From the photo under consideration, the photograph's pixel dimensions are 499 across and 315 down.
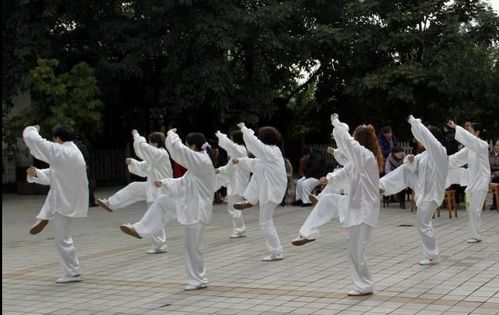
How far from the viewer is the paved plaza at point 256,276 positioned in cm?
669

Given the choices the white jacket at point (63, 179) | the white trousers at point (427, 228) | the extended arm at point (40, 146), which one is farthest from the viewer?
the white trousers at point (427, 228)

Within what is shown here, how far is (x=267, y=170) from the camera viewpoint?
31.8ft

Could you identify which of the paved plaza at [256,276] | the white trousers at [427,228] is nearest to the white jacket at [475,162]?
the paved plaza at [256,276]

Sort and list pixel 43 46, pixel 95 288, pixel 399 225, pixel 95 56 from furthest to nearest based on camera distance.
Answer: pixel 95 56 → pixel 43 46 → pixel 399 225 → pixel 95 288

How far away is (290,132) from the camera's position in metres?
30.9

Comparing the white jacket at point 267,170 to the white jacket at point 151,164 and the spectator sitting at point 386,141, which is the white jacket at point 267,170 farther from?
the spectator sitting at point 386,141

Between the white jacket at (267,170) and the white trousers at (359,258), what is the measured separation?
2525 millimetres

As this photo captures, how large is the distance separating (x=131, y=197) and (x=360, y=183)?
12.8ft

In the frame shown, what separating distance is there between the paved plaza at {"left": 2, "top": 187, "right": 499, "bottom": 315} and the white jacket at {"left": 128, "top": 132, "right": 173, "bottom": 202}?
0.97m

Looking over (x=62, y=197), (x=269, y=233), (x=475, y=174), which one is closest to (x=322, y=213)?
(x=269, y=233)

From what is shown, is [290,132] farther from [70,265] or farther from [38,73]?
[70,265]

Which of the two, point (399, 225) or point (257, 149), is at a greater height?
point (257, 149)

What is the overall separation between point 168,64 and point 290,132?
9.56 metres

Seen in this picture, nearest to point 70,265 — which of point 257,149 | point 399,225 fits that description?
point 257,149
